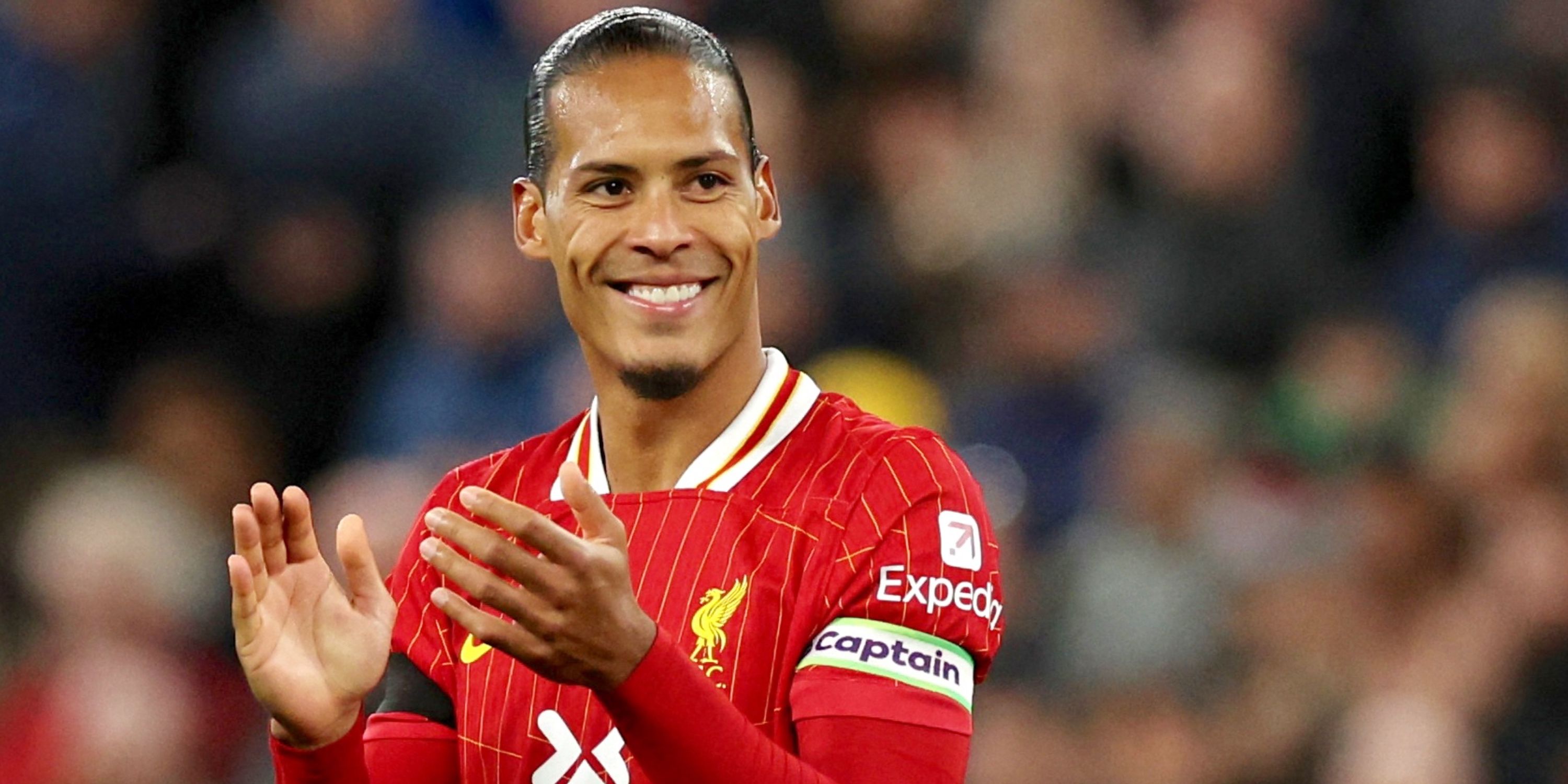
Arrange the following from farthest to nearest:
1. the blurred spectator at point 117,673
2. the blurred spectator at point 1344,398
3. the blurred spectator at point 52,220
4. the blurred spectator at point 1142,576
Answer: the blurred spectator at point 52,220
the blurred spectator at point 1344,398
the blurred spectator at point 117,673
the blurred spectator at point 1142,576

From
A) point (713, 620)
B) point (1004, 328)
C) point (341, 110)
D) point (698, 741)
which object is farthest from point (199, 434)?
point (698, 741)

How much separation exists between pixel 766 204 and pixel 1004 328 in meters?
3.63

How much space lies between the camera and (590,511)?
2.59m

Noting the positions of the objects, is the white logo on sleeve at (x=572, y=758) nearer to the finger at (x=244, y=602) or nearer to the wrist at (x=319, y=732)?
the wrist at (x=319, y=732)

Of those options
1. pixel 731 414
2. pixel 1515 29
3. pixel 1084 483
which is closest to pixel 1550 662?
pixel 1084 483

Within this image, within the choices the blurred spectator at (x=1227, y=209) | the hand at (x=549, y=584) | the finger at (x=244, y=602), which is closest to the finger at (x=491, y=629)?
the hand at (x=549, y=584)

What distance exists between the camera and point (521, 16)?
7824 mm

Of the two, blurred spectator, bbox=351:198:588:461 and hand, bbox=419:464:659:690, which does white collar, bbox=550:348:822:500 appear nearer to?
hand, bbox=419:464:659:690

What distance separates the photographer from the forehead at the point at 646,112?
3.08m

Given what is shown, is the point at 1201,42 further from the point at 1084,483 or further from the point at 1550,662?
the point at 1550,662

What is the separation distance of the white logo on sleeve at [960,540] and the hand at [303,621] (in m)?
0.71

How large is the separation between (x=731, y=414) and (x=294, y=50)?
15.2 feet

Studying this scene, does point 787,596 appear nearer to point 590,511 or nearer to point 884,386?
point 590,511

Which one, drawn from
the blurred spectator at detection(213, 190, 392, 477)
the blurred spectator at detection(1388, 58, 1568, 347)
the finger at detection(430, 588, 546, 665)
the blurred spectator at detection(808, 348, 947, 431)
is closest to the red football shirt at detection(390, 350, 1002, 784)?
the finger at detection(430, 588, 546, 665)
